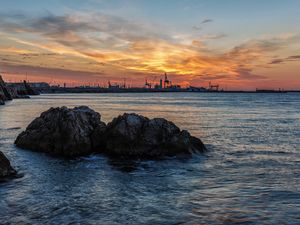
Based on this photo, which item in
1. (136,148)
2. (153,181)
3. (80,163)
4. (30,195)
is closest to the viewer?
(30,195)

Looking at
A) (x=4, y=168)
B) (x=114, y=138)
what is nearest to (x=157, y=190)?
(x=4, y=168)

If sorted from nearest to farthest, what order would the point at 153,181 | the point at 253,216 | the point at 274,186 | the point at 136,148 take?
the point at 253,216 < the point at 274,186 < the point at 153,181 < the point at 136,148

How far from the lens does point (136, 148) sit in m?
26.3

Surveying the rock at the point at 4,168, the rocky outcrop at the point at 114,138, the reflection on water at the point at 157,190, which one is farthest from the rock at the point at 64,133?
the rock at the point at 4,168

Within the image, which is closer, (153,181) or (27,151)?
(153,181)

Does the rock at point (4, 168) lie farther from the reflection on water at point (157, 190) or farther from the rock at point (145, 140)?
the rock at point (145, 140)

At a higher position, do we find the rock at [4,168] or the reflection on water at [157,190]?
the rock at [4,168]

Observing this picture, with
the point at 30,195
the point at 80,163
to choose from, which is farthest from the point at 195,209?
the point at 80,163

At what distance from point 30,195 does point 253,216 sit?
987 centimetres

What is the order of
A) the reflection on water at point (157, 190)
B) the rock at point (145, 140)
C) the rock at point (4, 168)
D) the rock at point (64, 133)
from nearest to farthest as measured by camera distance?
the reflection on water at point (157, 190) < the rock at point (4, 168) < the rock at point (145, 140) < the rock at point (64, 133)

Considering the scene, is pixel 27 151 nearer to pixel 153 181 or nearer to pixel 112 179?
pixel 112 179

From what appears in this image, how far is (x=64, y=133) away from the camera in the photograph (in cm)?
2738

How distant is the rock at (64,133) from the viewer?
27016 millimetres

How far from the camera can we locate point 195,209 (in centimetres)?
1418
